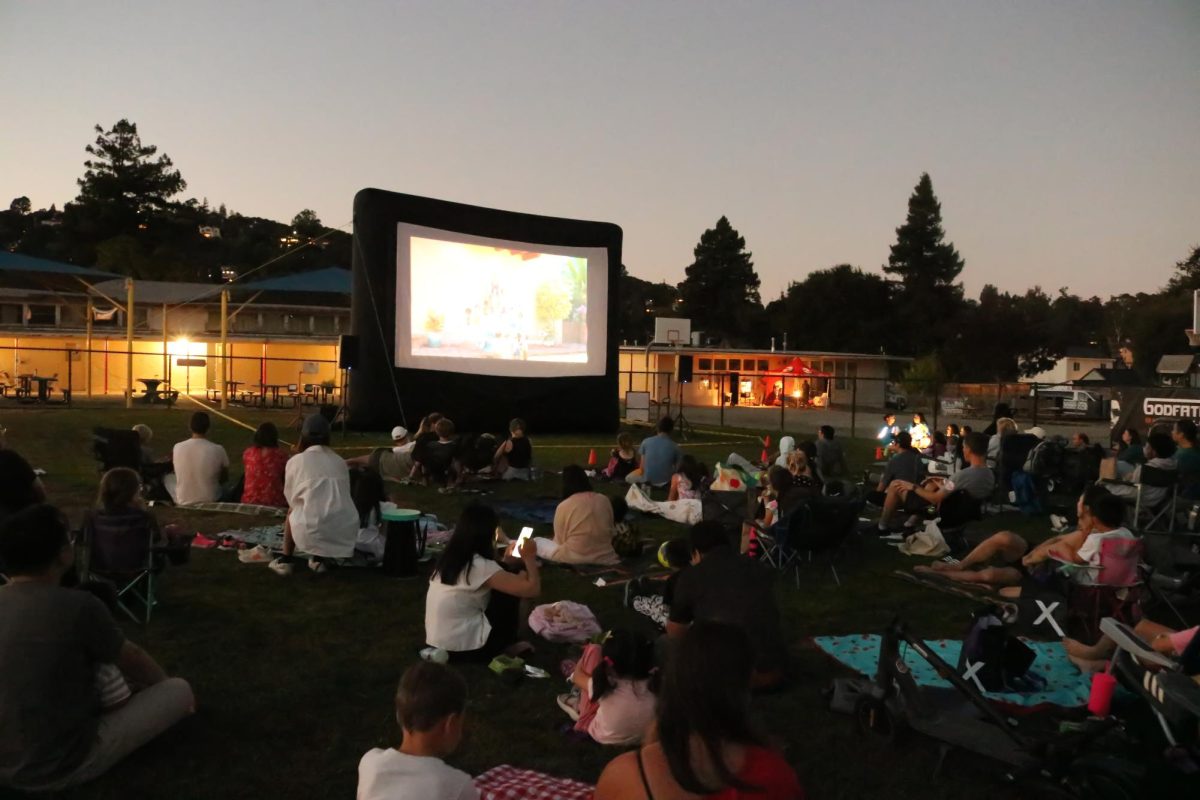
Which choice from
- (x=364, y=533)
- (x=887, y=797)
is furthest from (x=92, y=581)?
(x=887, y=797)

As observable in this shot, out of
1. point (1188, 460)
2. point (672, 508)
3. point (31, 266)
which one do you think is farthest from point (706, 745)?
point (31, 266)

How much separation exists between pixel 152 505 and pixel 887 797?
27.7 ft

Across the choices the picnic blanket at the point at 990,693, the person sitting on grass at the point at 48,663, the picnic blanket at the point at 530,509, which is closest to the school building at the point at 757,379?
the picnic blanket at the point at 530,509

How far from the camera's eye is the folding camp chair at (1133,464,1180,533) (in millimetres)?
8594

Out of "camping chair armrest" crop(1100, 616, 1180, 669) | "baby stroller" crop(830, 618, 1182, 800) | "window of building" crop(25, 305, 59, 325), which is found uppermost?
"window of building" crop(25, 305, 59, 325)

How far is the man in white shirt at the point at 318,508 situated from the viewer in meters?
6.91

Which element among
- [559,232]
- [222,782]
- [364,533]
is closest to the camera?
[222,782]

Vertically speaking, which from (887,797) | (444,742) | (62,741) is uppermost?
(444,742)

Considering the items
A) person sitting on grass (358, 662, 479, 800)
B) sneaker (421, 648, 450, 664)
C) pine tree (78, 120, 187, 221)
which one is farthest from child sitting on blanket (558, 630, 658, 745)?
pine tree (78, 120, 187, 221)

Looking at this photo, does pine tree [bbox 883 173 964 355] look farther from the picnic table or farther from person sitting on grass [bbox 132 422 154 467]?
person sitting on grass [bbox 132 422 154 467]

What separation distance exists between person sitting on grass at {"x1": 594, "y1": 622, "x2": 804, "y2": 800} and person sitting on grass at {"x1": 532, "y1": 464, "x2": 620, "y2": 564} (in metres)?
5.44

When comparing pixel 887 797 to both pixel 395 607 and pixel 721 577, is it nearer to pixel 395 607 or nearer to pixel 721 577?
pixel 721 577

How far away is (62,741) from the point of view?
334cm

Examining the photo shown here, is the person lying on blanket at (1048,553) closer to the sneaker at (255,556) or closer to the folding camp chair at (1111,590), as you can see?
the folding camp chair at (1111,590)
